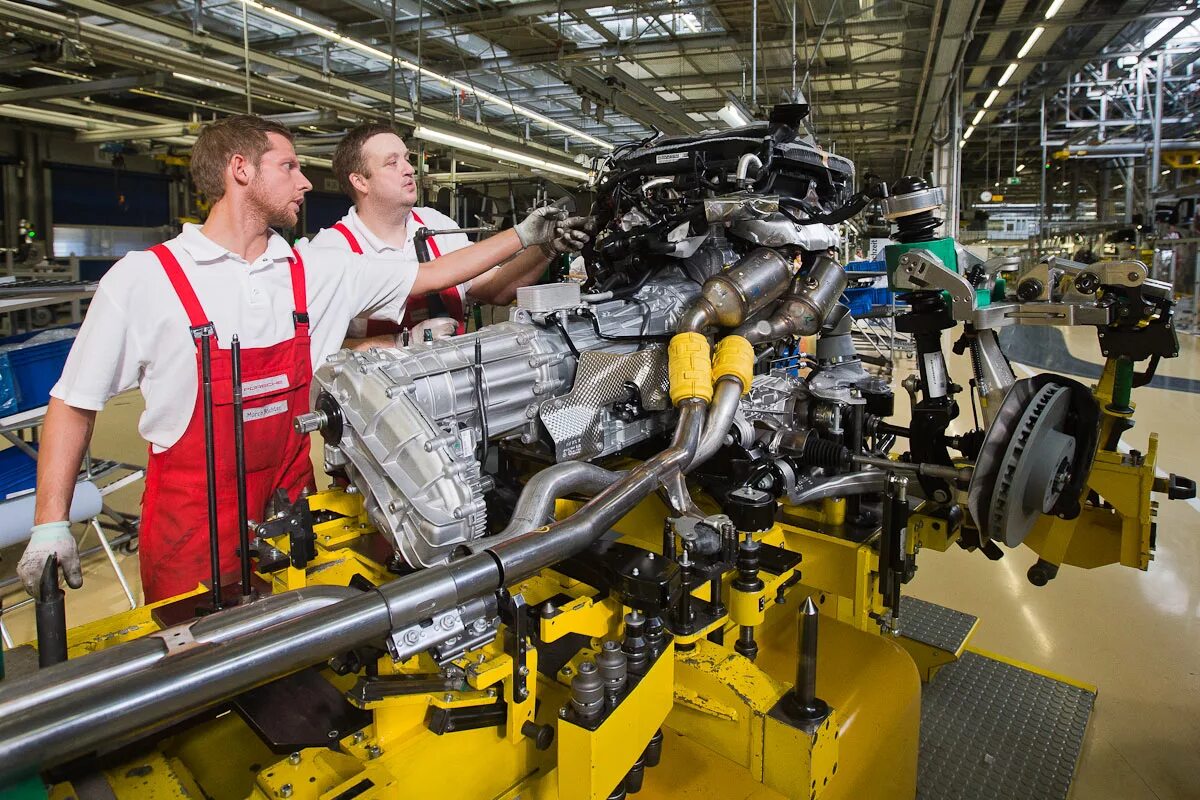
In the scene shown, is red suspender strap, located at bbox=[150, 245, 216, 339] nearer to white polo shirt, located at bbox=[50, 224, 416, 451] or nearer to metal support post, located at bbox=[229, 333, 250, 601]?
white polo shirt, located at bbox=[50, 224, 416, 451]

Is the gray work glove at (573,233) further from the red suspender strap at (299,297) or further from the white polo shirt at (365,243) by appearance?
the red suspender strap at (299,297)

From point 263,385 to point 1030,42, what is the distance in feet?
35.7

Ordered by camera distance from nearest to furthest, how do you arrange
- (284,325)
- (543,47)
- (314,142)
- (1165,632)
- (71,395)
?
(71,395), (284,325), (1165,632), (314,142), (543,47)

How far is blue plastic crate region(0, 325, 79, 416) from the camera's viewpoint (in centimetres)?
359

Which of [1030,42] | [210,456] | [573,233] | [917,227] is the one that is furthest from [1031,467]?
[1030,42]

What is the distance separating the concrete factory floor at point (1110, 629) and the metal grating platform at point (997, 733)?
84 mm

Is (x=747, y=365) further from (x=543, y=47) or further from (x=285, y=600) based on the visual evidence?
(x=543, y=47)

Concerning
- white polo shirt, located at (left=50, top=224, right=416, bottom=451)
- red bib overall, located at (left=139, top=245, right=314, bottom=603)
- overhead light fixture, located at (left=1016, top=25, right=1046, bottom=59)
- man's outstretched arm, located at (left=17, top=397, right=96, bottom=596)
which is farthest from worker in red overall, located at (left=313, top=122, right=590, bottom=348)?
overhead light fixture, located at (left=1016, top=25, right=1046, bottom=59)

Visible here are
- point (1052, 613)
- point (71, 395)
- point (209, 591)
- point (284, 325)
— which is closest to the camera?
point (209, 591)

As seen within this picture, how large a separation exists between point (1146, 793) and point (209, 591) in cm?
282

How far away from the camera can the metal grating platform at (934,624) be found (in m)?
3.02

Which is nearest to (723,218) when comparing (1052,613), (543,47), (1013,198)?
(1052,613)

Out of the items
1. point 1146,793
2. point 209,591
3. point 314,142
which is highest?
point 314,142

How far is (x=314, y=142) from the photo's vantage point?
7.62 m
